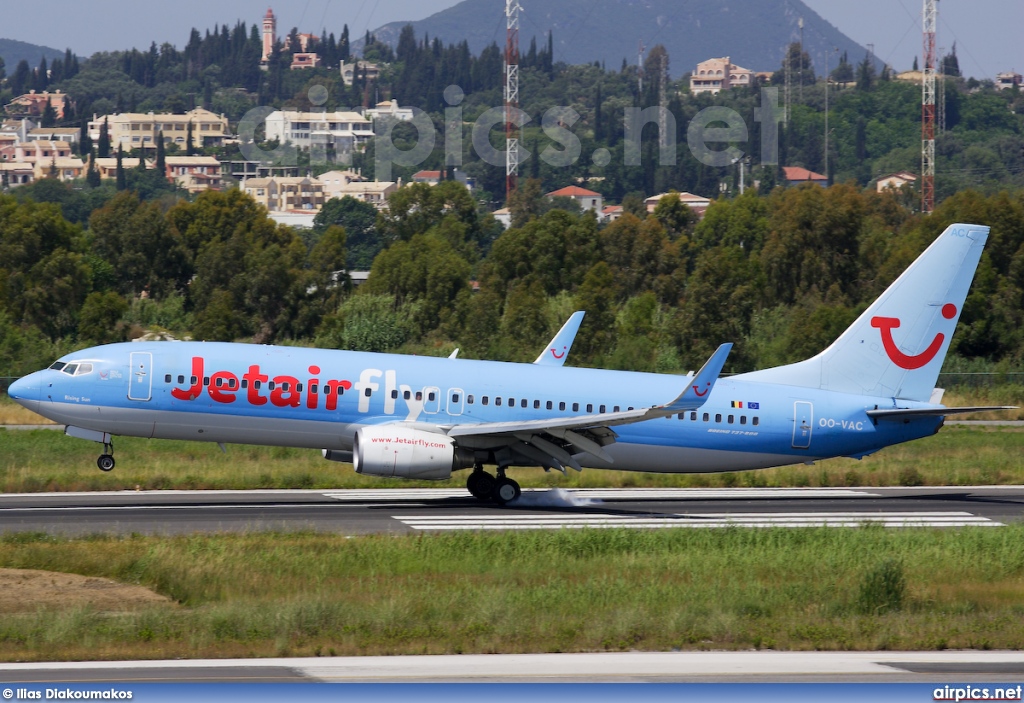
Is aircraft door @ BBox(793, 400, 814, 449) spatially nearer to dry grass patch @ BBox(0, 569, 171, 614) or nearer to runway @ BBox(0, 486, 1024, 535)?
runway @ BBox(0, 486, 1024, 535)

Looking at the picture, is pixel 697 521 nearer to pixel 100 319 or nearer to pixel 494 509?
pixel 494 509

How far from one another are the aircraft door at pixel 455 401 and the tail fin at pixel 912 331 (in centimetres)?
939

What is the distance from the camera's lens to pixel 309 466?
41344 millimetres

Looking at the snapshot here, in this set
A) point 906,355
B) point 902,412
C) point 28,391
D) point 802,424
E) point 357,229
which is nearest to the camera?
point 28,391

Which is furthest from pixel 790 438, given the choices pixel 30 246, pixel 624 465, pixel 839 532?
pixel 30 246

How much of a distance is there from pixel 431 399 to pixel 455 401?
0.60 meters

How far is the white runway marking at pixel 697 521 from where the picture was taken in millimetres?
29844

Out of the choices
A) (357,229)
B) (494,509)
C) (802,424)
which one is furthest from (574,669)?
(357,229)

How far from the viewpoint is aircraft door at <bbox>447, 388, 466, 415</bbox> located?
3344 centimetres

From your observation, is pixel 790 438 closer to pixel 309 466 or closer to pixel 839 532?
pixel 839 532

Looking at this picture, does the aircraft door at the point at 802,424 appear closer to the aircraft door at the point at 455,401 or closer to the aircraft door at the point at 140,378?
the aircraft door at the point at 455,401

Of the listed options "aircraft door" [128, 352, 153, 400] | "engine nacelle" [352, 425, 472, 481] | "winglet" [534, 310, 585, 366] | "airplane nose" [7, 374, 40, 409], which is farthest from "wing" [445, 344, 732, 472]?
"airplane nose" [7, 374, 40, 409]

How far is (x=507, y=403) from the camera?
3381 cm

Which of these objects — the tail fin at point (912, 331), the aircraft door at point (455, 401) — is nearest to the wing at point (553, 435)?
the aircraft door at point (455, 401)
